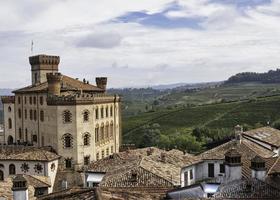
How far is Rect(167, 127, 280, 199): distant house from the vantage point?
92.2ft

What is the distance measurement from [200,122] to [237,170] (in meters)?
100

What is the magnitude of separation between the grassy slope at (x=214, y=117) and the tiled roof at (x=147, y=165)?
60042 millimetres

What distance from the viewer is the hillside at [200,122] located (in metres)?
102

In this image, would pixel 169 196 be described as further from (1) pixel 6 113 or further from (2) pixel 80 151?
(1) pixel 6 113

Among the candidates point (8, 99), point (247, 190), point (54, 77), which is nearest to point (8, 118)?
point (8, 99)

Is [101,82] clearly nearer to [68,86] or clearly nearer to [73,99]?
[68,86]

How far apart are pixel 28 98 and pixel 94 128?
1351cm

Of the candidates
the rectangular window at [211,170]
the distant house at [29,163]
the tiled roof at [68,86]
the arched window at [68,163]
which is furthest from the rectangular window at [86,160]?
the rectangular window at [211,170]

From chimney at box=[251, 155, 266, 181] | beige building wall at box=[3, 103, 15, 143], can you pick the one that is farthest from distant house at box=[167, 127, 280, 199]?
beige building wall at box=[3, 103, 15, 143]

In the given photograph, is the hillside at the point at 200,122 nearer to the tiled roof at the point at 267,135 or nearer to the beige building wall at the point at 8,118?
the tiled roof at the point at 267,135

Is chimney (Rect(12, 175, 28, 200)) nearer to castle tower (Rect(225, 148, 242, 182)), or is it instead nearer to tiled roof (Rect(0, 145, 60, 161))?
castle tower (Rect(225, 148, 242, 182))

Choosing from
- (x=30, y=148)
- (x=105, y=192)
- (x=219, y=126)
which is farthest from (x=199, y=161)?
(x=219, y=126)

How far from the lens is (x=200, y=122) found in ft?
430

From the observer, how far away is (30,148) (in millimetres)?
65750
